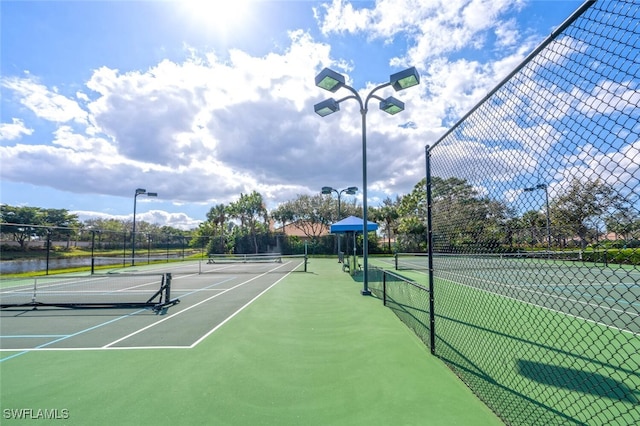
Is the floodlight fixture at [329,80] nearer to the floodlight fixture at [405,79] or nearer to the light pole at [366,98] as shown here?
the light pole at [366,98]

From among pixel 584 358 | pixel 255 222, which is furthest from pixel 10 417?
pixel 255 222

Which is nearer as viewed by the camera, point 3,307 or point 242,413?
point 242,413

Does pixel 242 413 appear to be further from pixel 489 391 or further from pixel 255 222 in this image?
pixel 255 222

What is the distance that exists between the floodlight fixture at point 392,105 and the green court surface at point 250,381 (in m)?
6.16

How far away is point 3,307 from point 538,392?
41.2 ft

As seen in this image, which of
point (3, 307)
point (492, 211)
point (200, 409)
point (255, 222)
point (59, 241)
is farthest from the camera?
point (255, 222)

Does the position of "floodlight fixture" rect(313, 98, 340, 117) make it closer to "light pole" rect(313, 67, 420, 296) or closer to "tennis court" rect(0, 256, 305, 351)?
"light pole" rect(313, 67, 420, 296)

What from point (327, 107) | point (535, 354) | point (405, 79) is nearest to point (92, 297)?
point (327, 107)

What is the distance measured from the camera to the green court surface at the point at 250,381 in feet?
9.72

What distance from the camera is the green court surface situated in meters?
2.96

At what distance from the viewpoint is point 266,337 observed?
17.3ft

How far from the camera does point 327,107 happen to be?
9.09m

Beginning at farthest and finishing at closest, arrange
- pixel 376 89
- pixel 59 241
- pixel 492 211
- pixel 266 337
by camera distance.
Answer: pixel 59 241
pixel 376 89
pixel 266 337
pixel 492 211

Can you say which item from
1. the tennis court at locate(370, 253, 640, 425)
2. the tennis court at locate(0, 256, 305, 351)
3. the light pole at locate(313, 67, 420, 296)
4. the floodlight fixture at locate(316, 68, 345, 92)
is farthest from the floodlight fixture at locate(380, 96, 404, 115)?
the tennis court at locate(0, 256, 305, 351)
